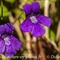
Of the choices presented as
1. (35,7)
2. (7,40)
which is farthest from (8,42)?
(35,7)

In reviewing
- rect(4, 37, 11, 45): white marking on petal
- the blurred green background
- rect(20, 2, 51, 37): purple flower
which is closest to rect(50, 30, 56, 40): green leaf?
the blurred green background

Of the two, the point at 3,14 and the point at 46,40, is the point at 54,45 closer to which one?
the point at 46,40

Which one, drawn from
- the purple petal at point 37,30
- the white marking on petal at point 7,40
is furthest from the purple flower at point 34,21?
the white marking on petal at point 7,40

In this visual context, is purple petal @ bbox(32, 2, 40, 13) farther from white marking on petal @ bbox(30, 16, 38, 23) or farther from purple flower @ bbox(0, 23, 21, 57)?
purple flower @ bbox(0, 23, 21, 57)

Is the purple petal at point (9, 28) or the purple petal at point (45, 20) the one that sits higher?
the purple petal at point (45, 20)

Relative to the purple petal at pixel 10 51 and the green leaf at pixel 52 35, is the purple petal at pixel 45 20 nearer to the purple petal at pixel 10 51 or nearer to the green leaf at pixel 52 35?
the purple petal at pixel 10 51

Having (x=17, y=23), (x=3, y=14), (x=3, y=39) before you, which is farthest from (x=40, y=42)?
(x=3, y=39)

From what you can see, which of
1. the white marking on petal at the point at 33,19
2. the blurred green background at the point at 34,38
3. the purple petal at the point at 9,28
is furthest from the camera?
the blurred green background at the point at 34,38

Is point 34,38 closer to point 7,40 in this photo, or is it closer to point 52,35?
point 52,35
